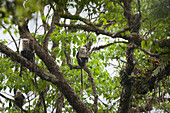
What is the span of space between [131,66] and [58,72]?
1008mm

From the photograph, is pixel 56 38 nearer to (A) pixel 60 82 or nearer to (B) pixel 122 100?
(A) pixel 60 82

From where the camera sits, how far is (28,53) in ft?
9.34

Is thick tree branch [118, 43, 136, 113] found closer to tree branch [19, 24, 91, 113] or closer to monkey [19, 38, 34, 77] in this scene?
tree branch [19, 24, 91, 113]

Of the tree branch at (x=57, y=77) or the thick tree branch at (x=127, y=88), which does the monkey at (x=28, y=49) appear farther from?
the thick tree branch at (x=127, y=88)

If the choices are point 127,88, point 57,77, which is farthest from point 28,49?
point 127,88

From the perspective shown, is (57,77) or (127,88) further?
Answer: (127,88)

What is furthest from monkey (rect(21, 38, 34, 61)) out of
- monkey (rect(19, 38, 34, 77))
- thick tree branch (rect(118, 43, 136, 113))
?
thick tree branch (rect(118, 43, 136, 113))

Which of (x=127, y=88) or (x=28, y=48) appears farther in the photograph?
(x=127, y=88)

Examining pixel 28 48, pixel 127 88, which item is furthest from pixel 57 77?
pixel 127 88

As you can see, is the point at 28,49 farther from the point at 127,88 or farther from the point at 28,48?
the point at 127,88

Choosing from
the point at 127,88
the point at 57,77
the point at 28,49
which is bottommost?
the point at 127,88

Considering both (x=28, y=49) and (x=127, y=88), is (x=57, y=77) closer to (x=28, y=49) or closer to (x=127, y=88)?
(x=28, y=49)

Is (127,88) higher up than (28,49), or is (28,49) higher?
(28,49)

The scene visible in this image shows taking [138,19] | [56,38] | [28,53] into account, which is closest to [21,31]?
[28,53]
